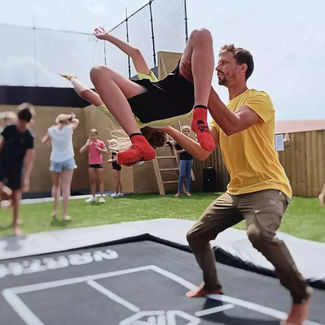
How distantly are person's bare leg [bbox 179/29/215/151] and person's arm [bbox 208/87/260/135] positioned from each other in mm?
107

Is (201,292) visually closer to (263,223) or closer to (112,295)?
(112,295)

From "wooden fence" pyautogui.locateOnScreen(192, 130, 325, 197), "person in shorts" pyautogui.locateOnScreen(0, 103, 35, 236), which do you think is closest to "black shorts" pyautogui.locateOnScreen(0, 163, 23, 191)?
"person in shorts" pyautogui.locateOnScreen(0, 103, 35, 236)

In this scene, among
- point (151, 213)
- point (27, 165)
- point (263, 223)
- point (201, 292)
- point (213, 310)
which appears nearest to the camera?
point (27, 165)

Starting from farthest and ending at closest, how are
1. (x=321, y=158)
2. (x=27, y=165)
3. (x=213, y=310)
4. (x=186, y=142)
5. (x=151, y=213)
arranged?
1. (x=321, y=158)
2. (x=151, y=213)
3. (x=213, y=310)
4. (x=186, y=142)
5. (x=27, y=165)

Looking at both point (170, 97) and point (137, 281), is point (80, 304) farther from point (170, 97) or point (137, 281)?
point (170, 97)

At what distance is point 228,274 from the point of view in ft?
6.43

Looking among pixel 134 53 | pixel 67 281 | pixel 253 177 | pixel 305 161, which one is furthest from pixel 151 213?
pixel 134 53

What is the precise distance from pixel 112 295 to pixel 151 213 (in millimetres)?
1853

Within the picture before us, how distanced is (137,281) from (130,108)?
125cm

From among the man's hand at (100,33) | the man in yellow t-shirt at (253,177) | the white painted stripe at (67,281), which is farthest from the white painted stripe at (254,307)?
the man's hand at (100,33)

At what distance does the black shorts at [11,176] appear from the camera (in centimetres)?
86

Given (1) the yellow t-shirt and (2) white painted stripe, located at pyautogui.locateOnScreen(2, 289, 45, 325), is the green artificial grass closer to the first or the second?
(2) white painted stripe, located at pyautogui.locateOnScreen(2, 289, 45, 325)

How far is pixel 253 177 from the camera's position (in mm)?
1417

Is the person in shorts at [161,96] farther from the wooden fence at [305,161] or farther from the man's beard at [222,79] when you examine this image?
the wooden fence at [305,161]
